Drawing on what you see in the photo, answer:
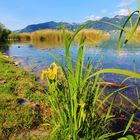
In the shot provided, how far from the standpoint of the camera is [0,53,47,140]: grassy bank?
4.92 m

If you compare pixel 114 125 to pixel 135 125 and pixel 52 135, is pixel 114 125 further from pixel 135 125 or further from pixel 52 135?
pixel 52 135

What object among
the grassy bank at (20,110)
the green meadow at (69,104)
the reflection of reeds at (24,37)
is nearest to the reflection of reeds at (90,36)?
the green meadow at (69,104)

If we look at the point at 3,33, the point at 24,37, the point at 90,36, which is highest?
the point at 90,36

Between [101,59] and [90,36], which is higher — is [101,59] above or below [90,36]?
below

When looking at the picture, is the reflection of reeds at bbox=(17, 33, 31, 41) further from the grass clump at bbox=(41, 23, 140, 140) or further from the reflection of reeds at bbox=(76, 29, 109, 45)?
the grass clump at bbox=(41, 23, 140, 140)

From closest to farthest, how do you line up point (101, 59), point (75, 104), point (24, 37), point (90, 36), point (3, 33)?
point (75, 104)
point (90, 36)
point (101, 59)
point (3, 33)
point (24, 37)

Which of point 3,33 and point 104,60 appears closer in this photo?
point 104,60

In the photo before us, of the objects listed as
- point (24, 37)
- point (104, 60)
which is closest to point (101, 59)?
point (104, 60)

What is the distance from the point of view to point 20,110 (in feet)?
19.4

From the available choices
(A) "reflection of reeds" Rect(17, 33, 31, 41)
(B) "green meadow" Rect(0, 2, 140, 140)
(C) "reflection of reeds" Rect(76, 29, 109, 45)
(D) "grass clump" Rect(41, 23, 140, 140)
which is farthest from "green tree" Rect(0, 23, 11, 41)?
(D) "grass clump" Rect(41, 23, 140, 140)

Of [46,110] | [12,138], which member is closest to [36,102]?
[46,110]

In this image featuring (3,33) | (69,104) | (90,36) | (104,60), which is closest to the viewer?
(69,104)

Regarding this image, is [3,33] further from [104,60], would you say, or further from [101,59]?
[101,59]

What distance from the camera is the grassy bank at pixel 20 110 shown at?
16.1ft
